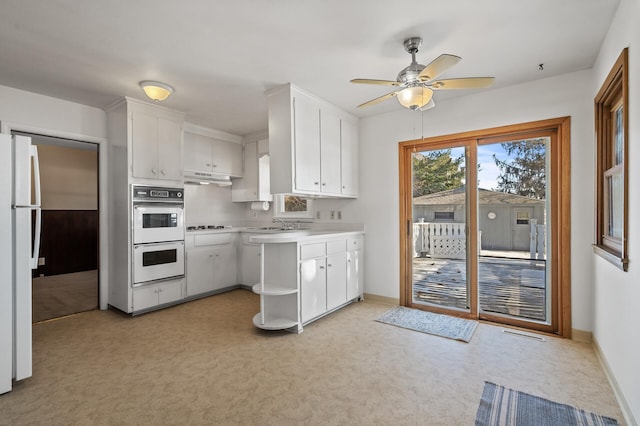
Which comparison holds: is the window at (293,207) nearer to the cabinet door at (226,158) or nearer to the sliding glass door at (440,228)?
→ the cabinet door at (226,158)

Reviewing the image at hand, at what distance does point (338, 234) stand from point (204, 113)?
2308 mm

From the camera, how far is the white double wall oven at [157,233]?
3.63 meters

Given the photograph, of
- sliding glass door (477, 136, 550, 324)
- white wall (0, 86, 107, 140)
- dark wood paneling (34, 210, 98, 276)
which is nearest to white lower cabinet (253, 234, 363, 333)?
sliding glass door (477, 136, 550, 324)

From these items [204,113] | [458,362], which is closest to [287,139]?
[204,113]

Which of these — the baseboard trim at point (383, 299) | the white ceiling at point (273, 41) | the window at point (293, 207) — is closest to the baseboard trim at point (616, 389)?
the baseboard trim at point (383, 299)

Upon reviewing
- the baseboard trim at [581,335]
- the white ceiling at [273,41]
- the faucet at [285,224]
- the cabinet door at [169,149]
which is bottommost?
the baseboard trim at [581,335]

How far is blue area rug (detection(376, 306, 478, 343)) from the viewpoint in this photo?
3014 mm

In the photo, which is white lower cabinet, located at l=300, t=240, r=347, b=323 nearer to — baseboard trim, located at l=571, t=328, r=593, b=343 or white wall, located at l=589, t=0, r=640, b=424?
baseboard trim, located at l=571, t=328, r=593, b=343

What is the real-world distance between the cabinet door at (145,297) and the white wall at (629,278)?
164 inches

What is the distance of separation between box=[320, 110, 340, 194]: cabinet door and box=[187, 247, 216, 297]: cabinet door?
1.96 metres

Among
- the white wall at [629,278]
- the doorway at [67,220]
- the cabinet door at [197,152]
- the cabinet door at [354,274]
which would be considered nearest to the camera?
the white wall at [629,278]

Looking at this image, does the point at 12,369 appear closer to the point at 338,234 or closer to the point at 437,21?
the point at 338,234

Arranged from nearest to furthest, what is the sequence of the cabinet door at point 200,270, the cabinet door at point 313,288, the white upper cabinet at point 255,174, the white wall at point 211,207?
the cabinet door at point 313,288 → the cabinet door at point 200,270 → the white wall at point 211,207 → the white upper cabinet at point 255,174

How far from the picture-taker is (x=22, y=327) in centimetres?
215
